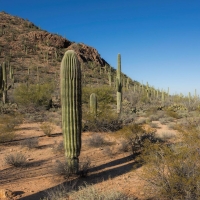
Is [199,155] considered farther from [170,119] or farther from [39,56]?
[39,56]

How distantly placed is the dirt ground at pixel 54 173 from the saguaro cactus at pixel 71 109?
2.43 ft

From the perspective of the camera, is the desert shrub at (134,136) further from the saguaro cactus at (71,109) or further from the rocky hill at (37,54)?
the rocky hill at (37,54)

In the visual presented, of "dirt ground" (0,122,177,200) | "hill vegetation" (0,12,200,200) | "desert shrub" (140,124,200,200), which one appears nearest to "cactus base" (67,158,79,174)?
"hill vegetation" (0,12,200,200)

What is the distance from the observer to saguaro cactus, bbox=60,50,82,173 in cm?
684

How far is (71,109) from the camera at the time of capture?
22.7 feet

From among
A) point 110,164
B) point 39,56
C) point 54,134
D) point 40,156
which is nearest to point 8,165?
point 40,156

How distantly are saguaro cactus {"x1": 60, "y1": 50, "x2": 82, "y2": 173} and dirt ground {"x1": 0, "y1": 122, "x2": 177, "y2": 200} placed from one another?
0.74 metres

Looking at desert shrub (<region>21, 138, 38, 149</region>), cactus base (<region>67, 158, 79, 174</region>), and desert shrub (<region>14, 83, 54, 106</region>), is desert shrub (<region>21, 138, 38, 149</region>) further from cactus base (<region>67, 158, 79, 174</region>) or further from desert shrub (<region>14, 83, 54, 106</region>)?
desert shrub (<region>14, 83, 54, 106</region>)

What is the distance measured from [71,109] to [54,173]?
6.60 ft

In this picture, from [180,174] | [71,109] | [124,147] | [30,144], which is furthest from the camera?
[30,144]

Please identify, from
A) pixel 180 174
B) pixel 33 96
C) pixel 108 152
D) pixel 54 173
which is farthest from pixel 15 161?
pixel 33 96

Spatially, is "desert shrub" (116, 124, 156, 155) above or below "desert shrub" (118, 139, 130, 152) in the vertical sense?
above

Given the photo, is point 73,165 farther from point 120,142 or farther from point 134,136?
point 120,142

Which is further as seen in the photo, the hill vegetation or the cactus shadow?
the cactus shadow
